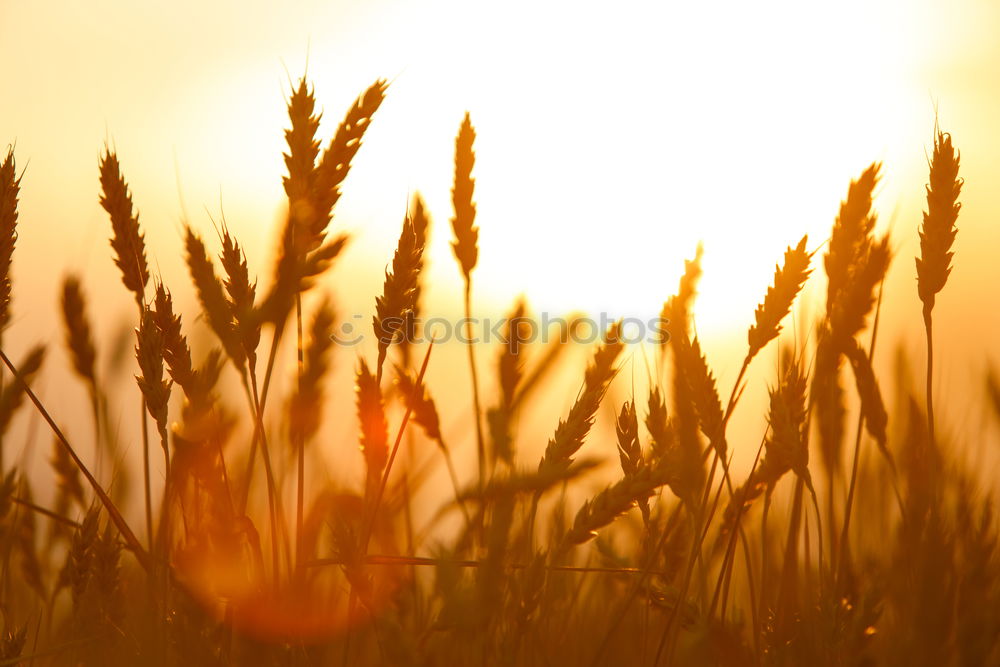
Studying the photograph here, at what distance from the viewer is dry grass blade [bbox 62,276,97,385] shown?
198 centimetres

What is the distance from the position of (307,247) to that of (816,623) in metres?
0.97

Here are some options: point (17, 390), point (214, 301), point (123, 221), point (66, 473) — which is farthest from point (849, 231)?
point (66, 473)

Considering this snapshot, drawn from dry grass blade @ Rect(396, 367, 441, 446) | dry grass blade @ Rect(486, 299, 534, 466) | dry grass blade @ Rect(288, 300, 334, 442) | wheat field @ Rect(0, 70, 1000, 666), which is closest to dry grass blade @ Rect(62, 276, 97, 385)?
wheat field @ Rect(0, 70, 1000, 666)

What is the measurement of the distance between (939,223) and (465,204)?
→ 101cm

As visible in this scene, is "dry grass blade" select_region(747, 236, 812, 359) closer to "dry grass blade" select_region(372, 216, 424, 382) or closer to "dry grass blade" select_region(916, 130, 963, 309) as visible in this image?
"dry grass blade" select_region(916, 130, 963, 309)

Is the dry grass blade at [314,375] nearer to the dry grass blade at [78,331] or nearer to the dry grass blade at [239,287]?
the dry grass blade at [239,287]

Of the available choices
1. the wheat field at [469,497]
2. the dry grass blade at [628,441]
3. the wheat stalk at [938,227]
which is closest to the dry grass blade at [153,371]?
the wheat field at [469,497]

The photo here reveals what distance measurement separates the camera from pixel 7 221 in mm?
1353

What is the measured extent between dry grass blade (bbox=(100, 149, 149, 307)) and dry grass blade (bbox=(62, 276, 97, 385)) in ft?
1.88

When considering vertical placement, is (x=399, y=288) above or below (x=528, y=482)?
above

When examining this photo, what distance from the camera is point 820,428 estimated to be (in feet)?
6.81

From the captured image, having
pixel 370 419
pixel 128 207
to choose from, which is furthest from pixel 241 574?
pixel 128 207

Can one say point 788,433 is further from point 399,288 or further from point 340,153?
point 340,153

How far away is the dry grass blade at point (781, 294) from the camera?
53.8 inches
